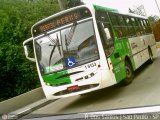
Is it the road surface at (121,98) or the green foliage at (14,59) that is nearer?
the road surface at (121,98)

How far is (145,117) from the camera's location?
391 cm

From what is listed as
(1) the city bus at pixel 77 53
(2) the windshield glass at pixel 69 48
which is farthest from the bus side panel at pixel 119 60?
(2) the windshield glass at pixel 69 48

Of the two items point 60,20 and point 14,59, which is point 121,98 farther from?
point 14,59

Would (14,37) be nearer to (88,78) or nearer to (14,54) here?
(14,54)

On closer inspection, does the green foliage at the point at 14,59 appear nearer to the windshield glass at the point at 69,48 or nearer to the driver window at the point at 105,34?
the windshield glass at the point at 69,48

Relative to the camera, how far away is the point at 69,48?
33.7 ft

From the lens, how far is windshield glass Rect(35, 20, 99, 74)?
10102 mm

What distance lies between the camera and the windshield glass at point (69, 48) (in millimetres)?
10102

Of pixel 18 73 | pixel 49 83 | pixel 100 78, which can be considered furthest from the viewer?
pixel 18 73

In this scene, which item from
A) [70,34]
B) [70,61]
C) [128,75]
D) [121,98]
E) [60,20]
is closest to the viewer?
[121,98]

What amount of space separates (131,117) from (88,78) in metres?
5.85

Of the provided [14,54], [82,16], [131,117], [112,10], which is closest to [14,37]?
[14,54]

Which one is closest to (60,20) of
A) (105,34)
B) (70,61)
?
(70,61)

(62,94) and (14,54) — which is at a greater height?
(14,54)
